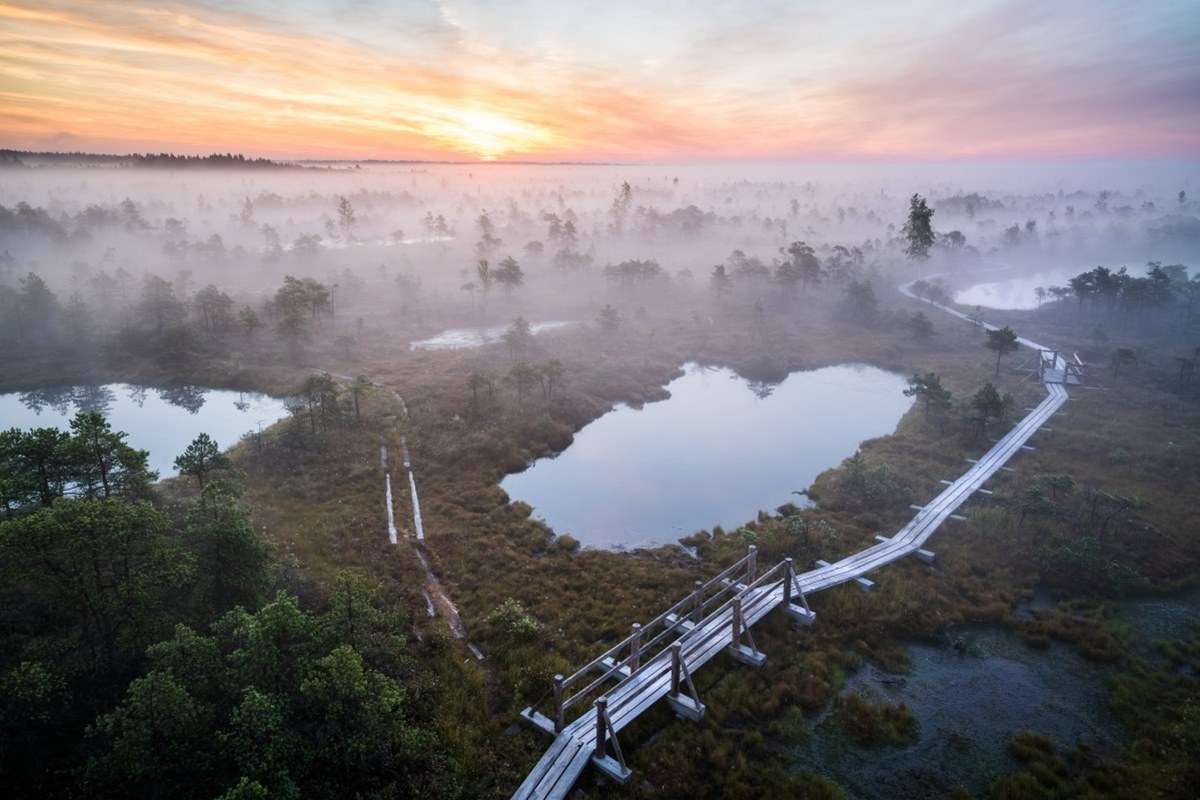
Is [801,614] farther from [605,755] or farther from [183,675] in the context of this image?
[183,675]

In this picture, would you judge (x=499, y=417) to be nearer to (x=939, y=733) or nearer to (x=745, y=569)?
(x=745, y=569)

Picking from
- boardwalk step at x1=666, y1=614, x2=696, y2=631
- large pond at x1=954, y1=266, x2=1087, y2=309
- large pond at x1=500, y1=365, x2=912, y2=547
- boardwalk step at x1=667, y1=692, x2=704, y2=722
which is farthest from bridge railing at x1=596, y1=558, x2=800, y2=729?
large pond at x1=954, y1=266, x2=1087, y2=309

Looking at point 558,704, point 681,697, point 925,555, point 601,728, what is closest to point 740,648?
point 681,697

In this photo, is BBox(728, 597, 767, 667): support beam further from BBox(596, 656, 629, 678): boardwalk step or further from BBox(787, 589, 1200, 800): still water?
BBox(596, 656, 629, 678): boardwalk step

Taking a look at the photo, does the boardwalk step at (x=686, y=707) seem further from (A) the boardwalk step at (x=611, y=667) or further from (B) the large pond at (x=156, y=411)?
(B) the large pond at (x=156, y=411)

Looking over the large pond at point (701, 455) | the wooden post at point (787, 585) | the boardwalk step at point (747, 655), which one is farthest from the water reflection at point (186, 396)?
the wooden post at point (787, 585)
